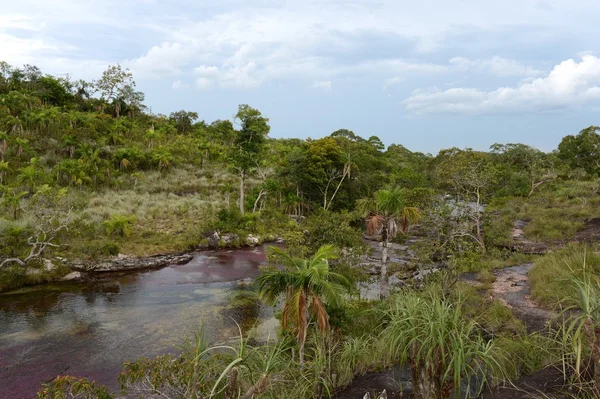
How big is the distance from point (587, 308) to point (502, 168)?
49896 mm

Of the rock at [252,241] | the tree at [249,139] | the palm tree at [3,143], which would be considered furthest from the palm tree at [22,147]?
the rock at [252,241]

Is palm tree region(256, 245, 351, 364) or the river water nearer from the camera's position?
palm tree region(256, 245, 351, 364)

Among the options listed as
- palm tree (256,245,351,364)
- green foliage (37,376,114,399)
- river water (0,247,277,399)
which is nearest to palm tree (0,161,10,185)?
river water (0,247,277,399)

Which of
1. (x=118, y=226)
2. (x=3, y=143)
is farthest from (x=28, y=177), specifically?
(x=118, y=226)

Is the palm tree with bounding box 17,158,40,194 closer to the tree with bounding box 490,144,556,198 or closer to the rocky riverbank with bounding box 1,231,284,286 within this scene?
the rocky riverbank with bounding box 1,231,284,286

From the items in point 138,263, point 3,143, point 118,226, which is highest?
point 3,143

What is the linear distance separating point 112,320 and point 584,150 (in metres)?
53.7

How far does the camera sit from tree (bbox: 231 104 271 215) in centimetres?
3109

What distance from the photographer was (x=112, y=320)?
15180 mm

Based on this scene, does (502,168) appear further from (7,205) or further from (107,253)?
(7,205)

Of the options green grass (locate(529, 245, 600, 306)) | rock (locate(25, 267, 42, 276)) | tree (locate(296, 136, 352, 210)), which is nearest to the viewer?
green grass (locate(529, 245, 600, 306))

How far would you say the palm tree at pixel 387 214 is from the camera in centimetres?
1359

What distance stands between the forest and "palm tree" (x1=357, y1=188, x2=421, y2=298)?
62 mm

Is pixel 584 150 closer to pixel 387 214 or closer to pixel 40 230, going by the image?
pixel 387 214
